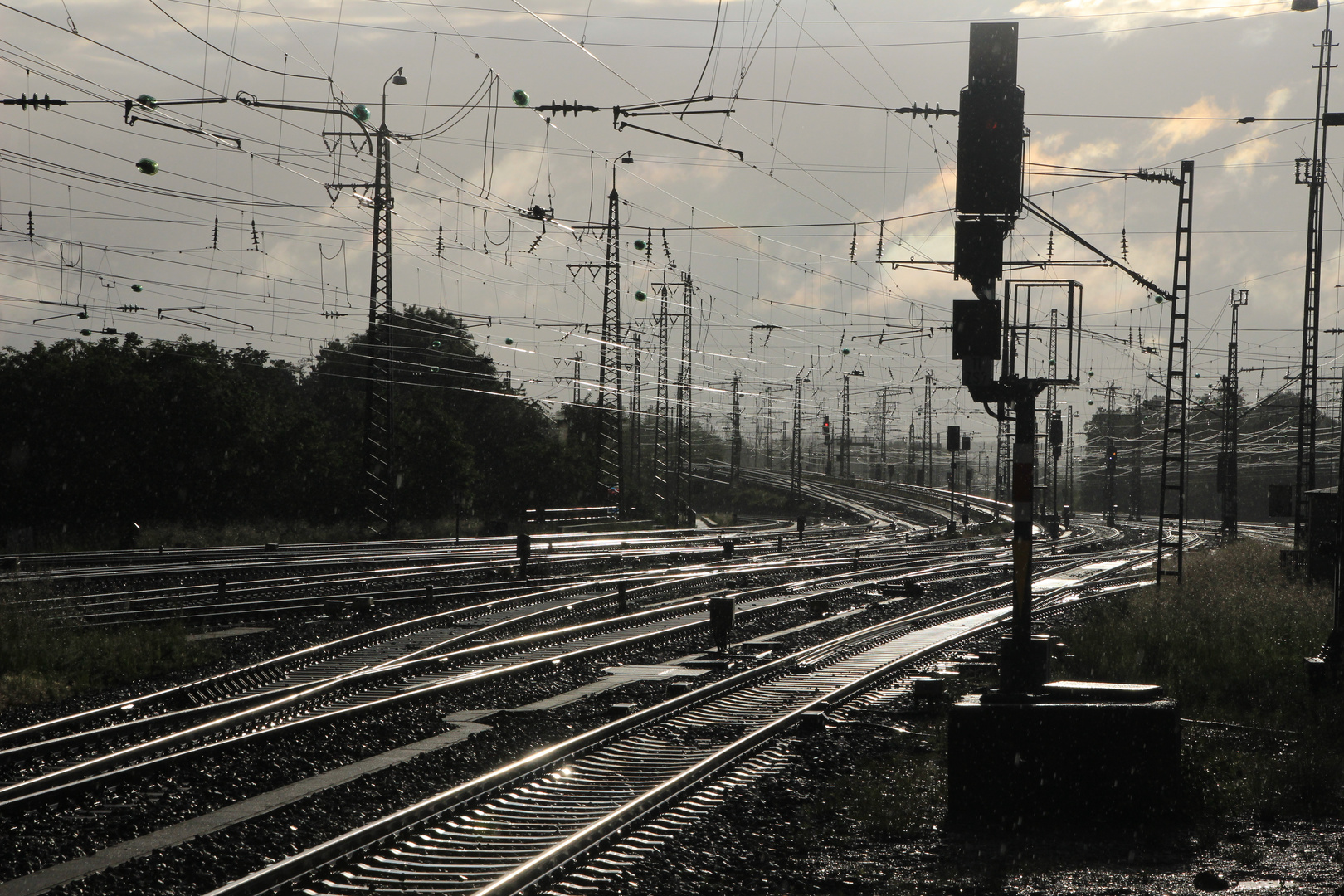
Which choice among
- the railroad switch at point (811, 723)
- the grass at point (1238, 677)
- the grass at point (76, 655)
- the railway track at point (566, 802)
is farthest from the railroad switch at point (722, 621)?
the grass at point (76, 655)

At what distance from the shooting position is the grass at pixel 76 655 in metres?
13.6

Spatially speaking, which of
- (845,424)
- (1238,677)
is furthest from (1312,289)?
(845,424)

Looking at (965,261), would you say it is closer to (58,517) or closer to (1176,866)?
(1176,866)

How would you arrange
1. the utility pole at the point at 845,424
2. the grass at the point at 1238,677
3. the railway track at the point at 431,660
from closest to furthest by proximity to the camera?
the grass at the point at 1238,677 → the railway track at the point at 431,660 → the utility pole at the point at 845,424

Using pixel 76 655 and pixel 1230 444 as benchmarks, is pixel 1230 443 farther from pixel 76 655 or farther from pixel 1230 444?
pixel 76 655

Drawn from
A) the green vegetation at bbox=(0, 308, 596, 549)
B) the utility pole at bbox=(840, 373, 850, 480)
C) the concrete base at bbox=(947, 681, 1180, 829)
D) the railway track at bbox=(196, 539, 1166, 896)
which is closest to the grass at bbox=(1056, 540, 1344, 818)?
the concrete base at bbox=(947, 681, 1180, 829)

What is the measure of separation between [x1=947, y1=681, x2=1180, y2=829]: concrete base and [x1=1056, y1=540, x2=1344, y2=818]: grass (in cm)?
48

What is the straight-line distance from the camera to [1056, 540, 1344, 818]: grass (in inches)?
355

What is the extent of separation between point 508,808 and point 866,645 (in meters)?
10.8

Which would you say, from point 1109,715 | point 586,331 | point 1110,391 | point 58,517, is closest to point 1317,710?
point 1109,715

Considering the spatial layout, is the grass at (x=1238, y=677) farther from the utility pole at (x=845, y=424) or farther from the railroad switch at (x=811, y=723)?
the utility pole at (x=845, y=424)

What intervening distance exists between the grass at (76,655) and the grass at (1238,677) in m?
11.0

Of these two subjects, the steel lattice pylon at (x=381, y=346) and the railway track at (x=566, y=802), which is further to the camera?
the steel lattice pylon at (x=381, y=346)

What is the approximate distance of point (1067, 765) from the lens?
8234 mm
